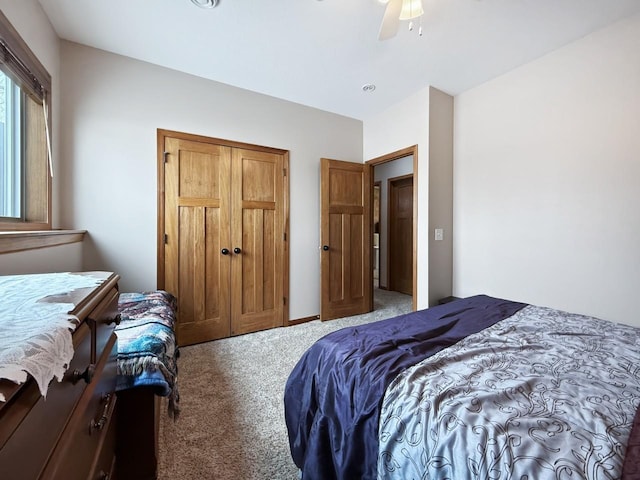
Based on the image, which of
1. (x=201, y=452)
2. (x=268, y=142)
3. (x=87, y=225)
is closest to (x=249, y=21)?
(x=268, y=142)

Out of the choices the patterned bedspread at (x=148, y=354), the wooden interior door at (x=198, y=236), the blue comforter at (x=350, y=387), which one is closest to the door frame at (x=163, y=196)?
the wooden interior door at (x=198, y=236)

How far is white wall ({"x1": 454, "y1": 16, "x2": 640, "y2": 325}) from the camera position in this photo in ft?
6.37

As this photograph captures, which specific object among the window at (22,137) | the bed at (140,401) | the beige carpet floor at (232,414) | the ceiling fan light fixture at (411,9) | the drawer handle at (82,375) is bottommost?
the beige carpet floor at (232,414)

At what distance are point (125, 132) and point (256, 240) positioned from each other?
1.56 meters

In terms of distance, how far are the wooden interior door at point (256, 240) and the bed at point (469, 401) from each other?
1.88 meters

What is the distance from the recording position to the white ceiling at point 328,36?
6.09 ft

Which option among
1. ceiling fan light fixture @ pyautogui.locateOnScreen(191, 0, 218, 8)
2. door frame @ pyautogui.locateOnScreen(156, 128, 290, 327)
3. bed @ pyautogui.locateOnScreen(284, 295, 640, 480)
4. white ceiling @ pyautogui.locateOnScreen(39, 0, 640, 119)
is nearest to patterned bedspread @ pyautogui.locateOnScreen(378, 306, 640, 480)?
bed @ pyautogui.locateOnScreen(284, 295, 640, 480)

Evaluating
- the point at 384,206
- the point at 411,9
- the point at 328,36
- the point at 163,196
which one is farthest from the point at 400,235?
the point at 163,196

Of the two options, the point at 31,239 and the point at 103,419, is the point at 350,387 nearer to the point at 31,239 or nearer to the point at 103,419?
the point at 103,419

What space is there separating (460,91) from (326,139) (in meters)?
1.60

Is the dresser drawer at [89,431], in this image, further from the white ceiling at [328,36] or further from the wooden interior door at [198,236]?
the white ceiling at [328,36]

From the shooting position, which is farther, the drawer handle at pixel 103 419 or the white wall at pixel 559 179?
the white wall at pixel 559 179

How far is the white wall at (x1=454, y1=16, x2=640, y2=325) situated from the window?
367cm

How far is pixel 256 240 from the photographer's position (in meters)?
3.04
